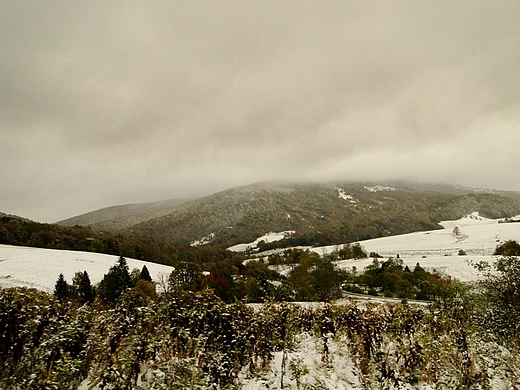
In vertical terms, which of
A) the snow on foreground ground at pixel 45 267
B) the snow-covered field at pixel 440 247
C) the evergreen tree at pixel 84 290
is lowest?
the snow-covered field at pixel 440 247

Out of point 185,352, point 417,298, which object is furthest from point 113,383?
point 417,298

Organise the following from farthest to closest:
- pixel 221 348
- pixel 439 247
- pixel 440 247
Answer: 1. pixel 439 247
2. pixel 440 247
3. pixel 221 348

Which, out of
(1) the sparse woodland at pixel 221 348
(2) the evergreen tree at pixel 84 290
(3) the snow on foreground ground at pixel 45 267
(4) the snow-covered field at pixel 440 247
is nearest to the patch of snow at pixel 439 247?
(4) the snow-covered field at pixel 440 247

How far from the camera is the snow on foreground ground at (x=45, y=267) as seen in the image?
52219 mm

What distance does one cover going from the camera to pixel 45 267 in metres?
59.1

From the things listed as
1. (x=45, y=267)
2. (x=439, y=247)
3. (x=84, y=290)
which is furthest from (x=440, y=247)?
(x=45, y=267)

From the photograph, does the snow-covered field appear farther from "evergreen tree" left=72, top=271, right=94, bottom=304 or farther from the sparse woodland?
the sparse woodland

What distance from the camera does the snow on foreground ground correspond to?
52219mm

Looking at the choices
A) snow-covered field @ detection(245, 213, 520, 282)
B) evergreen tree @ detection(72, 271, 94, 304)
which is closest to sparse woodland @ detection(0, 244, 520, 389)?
evergreen tree @ detection(72, 271, 94, 304)

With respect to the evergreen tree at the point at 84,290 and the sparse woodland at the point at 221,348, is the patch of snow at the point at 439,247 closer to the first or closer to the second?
the evergreen tree at the point at 84,290

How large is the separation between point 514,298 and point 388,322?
714cm

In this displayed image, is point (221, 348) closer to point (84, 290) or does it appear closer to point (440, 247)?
point (84, 290)

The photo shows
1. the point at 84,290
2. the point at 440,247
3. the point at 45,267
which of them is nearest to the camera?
the point at 84,290

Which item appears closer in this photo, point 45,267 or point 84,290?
point 84,290
